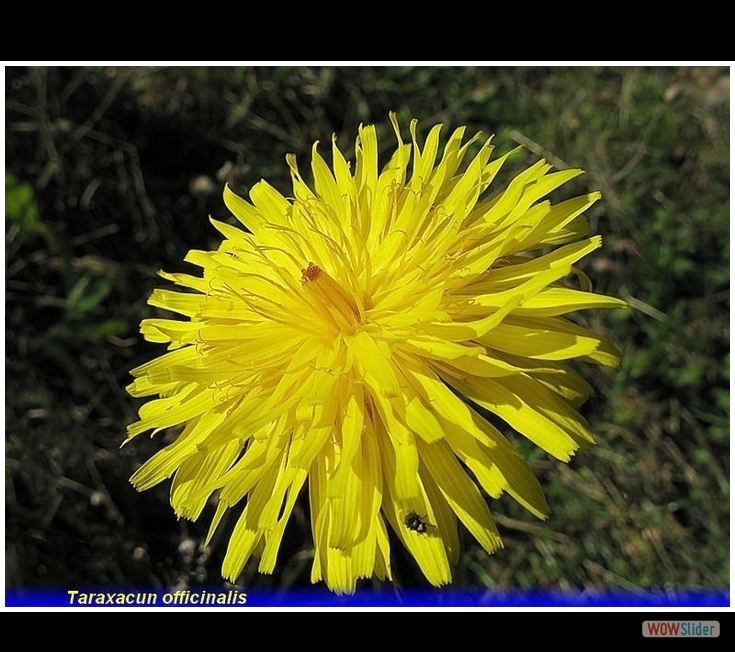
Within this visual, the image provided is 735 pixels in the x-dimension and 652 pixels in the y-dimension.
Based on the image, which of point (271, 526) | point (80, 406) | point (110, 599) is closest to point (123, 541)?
point (110, 599)

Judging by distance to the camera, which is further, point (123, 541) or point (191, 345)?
point (123, 541)

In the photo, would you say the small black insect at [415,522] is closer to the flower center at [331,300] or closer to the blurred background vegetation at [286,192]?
the flower center at [331,300]

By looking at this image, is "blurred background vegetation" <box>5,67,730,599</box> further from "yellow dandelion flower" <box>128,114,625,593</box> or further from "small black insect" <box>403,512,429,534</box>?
"small black insect" <box>403,512,429,534</box>

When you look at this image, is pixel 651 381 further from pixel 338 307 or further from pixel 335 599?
pixel 338 307

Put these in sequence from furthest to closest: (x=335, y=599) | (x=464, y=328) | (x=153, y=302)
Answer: (x=335, y=599) < (x=153, y=302) < (x=464, y=328)
